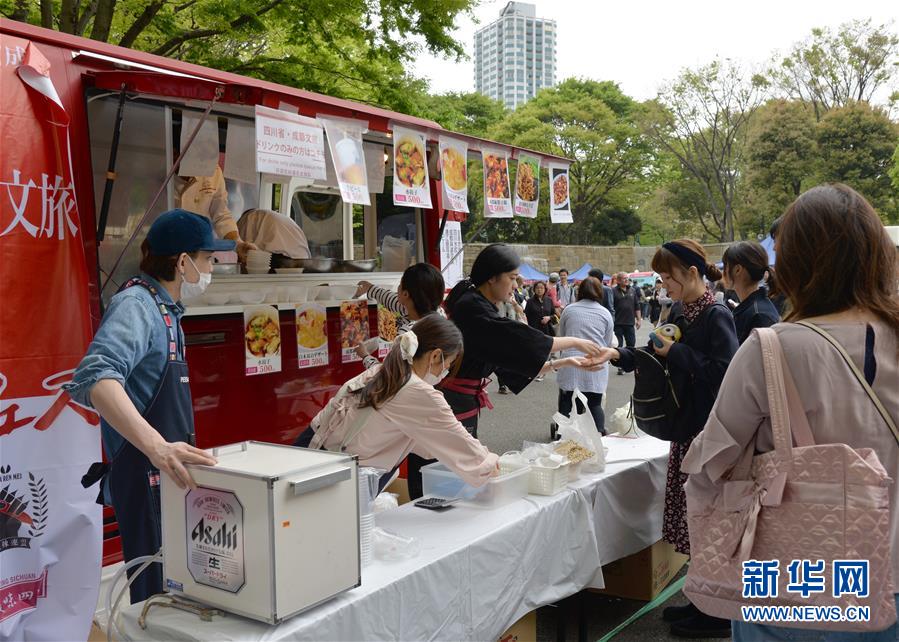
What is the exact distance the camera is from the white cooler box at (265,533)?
6.36 feet

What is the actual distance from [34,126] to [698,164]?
1377 inches

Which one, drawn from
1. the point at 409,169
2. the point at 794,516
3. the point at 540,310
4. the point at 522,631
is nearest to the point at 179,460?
the point at 794,516

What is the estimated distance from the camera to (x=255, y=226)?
5.34 metres

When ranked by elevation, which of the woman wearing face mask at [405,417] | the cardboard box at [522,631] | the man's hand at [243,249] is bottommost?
the cardboard box at [522,631]

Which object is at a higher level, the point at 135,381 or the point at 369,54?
the point at 369,54

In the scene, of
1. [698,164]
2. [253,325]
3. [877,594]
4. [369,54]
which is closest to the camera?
[877,594]

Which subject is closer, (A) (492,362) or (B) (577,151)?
(A) (492,362)

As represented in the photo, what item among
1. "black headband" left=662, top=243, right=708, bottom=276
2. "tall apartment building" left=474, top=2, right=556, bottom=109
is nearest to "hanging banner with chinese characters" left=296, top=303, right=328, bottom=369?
"black headband" left=662, top=243, right=708, bottom=276

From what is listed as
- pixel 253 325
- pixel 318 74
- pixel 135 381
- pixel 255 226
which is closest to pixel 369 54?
pixel 318 74

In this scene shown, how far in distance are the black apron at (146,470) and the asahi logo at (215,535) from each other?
0.79 meters

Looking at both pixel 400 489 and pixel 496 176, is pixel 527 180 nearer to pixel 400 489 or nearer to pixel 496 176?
pixel 496 176

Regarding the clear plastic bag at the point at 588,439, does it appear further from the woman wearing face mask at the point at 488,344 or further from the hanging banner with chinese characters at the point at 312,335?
the hanging banner with chinese characters at the point at 312,335

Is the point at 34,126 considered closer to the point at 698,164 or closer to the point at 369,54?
the point at 369,54

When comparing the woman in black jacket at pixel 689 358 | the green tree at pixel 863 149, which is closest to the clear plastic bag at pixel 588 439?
the woman in black jacket at pixel 689 358
